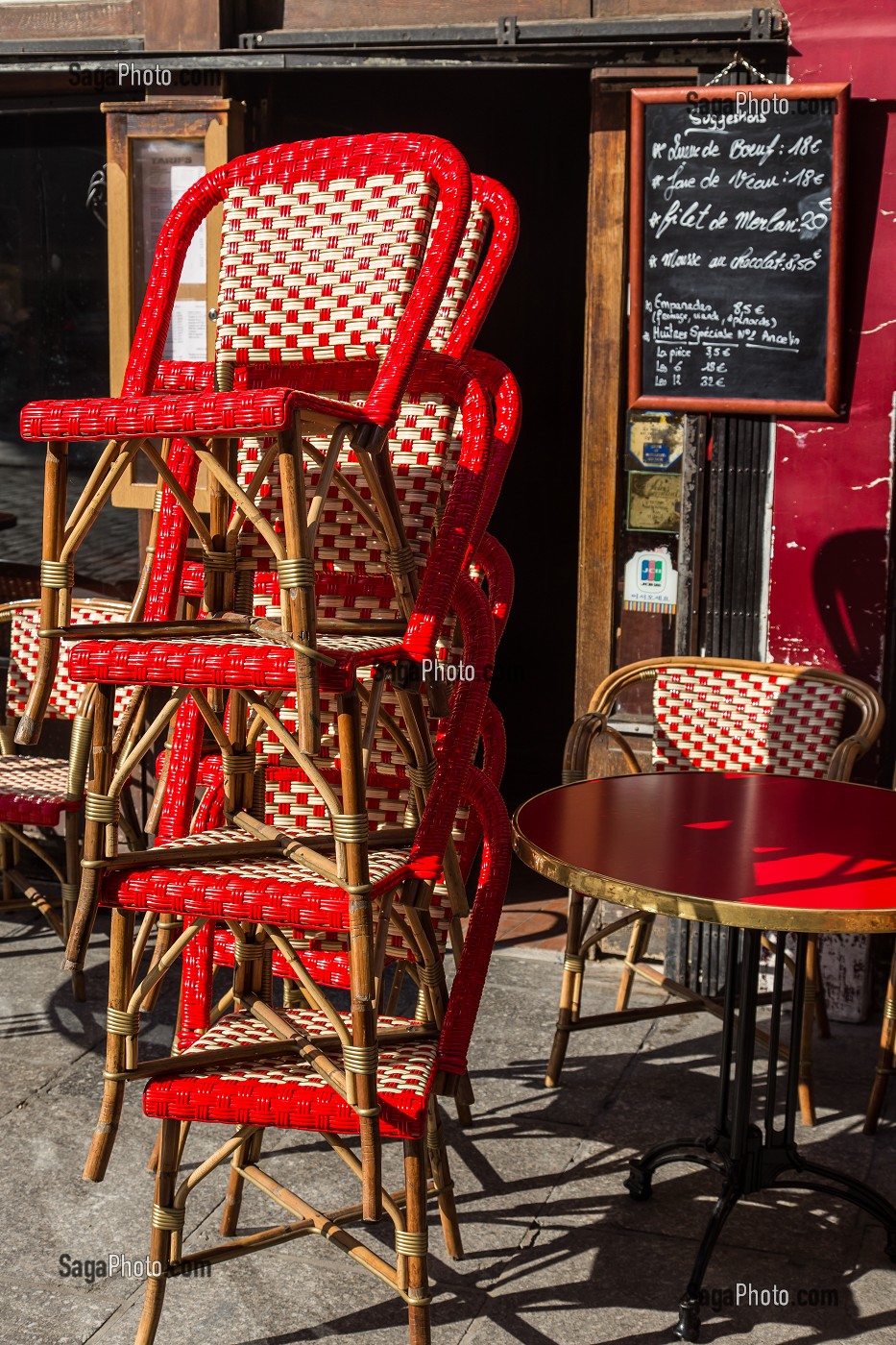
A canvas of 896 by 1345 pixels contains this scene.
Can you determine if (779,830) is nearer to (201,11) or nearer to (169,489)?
(169,489)

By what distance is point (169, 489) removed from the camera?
3182 mm

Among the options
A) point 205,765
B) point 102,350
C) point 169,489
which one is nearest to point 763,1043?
point 205,765

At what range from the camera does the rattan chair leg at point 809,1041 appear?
13.5ft

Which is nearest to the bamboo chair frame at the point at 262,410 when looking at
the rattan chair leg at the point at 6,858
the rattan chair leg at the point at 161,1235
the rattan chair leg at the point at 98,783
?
the rattan chair leg at the point at 98,783

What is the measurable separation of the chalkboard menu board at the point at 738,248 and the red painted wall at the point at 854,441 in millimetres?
89

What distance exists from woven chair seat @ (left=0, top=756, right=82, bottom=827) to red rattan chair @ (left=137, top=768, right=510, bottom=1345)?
1.56 meters

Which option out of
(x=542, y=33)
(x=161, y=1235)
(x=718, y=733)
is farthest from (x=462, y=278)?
(x=161, y=1235)

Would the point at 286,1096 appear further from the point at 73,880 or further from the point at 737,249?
the point at 737,249

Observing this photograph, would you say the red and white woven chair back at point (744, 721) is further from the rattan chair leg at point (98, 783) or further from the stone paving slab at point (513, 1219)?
the rattan chair leg at point (98, 783)

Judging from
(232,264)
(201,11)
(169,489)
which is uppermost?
(201,11)

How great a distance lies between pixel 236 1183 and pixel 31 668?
97.2 inches

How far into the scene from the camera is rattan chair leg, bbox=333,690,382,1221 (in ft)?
8.97

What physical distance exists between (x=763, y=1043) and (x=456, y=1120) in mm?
891

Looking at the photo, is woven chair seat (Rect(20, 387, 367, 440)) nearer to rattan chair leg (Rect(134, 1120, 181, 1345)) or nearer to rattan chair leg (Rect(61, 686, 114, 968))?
rattan chair leg (Rect(61, 686, 114, 968))
